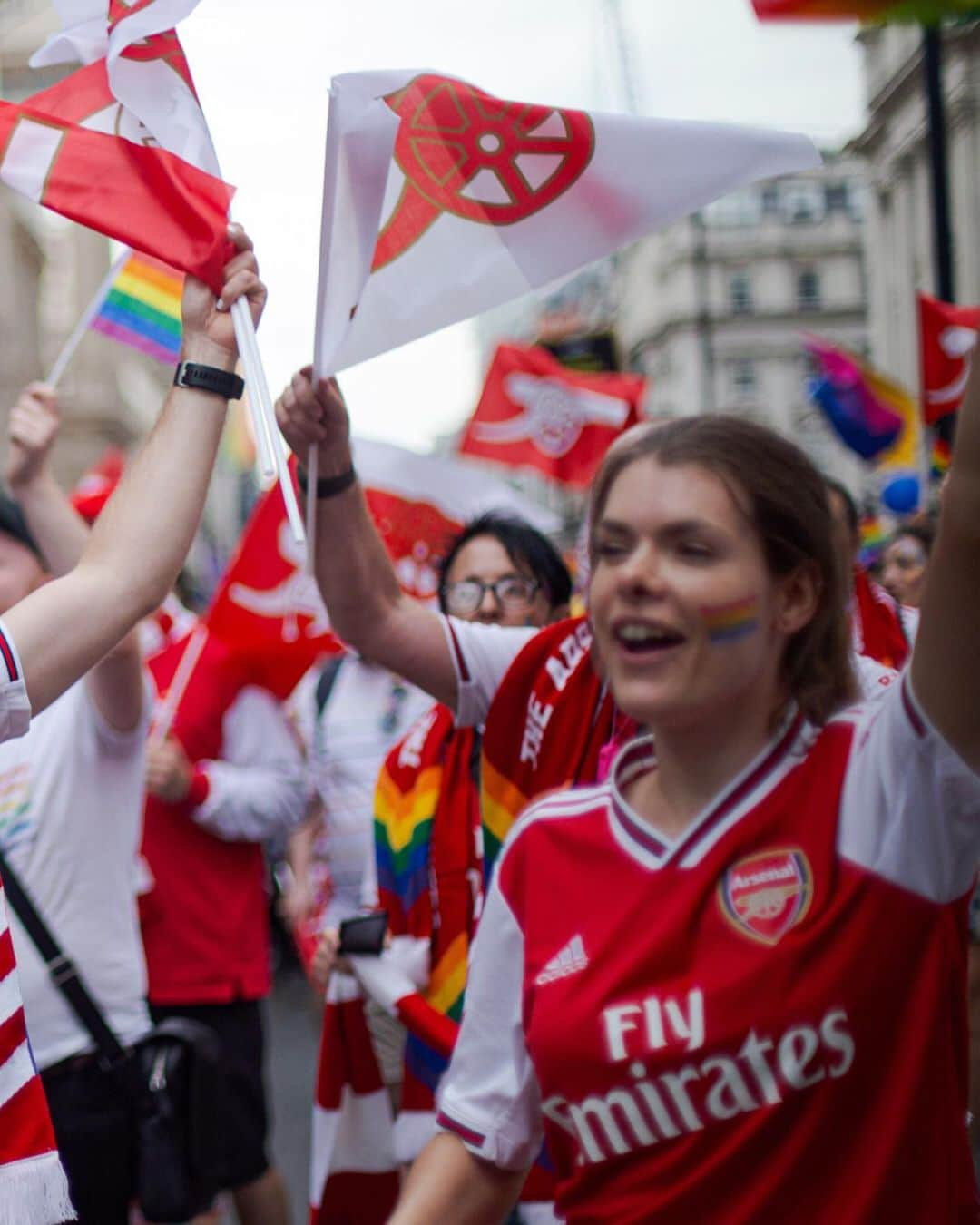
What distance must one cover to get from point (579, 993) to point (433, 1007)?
5.85 feet

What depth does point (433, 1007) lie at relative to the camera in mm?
3420

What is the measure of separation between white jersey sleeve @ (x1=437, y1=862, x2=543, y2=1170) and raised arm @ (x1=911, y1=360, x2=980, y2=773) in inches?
21.7

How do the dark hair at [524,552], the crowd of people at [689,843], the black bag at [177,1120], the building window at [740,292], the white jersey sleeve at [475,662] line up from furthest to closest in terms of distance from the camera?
the building window at [740,292] < the dark hair at [524,552] < the black bag at [177,1120] < the white jersey sleeve at [475,662] < the crowd of people at [689,843]

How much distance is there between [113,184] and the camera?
95.2 inches

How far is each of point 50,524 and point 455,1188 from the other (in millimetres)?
1742

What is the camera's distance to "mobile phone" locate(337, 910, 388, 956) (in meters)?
3.48

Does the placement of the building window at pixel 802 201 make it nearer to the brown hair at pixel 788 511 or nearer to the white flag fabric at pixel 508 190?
the white flag fabric at pixel 508 190

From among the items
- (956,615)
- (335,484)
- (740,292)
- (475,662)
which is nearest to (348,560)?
(335,484)

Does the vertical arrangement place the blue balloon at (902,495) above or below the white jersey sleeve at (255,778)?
above

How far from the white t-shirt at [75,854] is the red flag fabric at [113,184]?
108 cm

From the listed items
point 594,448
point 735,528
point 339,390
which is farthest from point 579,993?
point 594,448

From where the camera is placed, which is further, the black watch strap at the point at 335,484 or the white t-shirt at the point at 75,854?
the white t-shirt at the point at 75,854

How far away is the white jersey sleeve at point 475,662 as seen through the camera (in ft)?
9.36

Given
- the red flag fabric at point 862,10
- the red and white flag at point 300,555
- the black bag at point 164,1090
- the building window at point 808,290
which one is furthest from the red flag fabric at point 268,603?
the building window at point 808,290
